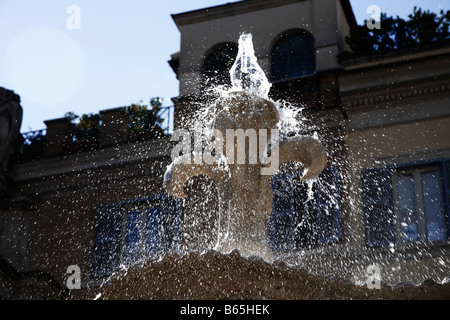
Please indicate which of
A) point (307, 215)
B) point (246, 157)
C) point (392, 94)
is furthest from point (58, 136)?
point (246, 157)

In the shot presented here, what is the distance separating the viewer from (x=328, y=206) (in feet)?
42.7

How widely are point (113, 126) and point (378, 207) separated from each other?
6.36 m

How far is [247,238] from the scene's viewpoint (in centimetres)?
548

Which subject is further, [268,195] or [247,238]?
[268,195]

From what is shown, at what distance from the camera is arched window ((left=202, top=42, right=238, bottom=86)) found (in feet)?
52.6

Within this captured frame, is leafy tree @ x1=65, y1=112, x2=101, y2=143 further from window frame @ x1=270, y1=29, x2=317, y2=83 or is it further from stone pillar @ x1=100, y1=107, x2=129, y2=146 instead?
window frame @ x1=270, y1=29, x2=317, y2=83

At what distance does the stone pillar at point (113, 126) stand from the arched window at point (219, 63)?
6.52 ft

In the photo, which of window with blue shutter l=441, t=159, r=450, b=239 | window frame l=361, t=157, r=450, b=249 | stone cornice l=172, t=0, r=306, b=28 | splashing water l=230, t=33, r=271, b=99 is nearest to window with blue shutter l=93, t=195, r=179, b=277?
window frame l=361, t=157, r=450, b=249

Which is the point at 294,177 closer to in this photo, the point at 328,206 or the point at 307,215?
the point at 307,215

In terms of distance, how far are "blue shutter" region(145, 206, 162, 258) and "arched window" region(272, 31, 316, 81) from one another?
3760 mm

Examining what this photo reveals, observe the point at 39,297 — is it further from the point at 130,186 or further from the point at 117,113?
the point at 117,113

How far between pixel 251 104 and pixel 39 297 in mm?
9169
